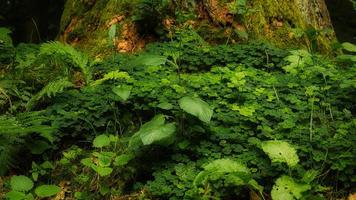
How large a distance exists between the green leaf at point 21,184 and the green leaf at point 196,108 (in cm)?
121

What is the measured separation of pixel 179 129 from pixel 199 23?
2194mm

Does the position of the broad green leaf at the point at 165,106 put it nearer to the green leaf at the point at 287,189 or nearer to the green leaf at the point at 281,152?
the green leaf at the point at 281,152

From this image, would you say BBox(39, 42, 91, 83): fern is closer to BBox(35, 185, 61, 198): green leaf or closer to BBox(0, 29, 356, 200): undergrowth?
BBox(0, 29, 356, 200): undergrowth

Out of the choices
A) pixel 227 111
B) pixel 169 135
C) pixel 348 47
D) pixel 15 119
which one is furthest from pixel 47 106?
pixel 348 47

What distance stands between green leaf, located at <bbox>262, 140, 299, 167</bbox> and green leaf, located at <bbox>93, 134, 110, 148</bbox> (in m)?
1.21

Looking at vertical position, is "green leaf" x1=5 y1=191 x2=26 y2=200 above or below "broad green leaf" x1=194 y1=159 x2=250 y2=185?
below

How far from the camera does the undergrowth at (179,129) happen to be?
2.80m

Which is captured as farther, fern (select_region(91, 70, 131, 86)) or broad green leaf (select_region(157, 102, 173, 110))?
fern (select_region(91, 70, 131, 86))

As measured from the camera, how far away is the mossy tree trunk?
15.6 feet

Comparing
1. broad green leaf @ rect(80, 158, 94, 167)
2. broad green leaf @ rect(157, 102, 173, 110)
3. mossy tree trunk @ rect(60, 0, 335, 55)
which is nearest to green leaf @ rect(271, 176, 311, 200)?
broad green leaf @ rect(157, 102, 173, 110)

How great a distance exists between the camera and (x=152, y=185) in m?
2.79

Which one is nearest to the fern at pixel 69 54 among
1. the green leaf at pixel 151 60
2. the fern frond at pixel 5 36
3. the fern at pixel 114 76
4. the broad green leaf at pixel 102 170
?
the fern at pixel 114 76

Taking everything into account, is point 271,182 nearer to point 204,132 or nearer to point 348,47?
point 204,132

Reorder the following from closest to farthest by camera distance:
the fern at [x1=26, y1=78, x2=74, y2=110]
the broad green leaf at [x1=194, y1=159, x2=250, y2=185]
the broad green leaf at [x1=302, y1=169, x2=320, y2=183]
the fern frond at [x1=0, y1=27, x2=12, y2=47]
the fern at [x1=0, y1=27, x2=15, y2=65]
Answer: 1. the broad green leaf at [x1=194, y1=159, x2=250, y2=185]
2. the broad green leaf at [x1=302, y1=169, x2=320, y2=183]
3. the fern at [x1=26, y1=78, x2=74, y2=110]
4. the fern frond at [x1=0, y1=27, x2=12, y2=47]
5. the fern at [x1=0, y1=27, x2=15, y2=65]
